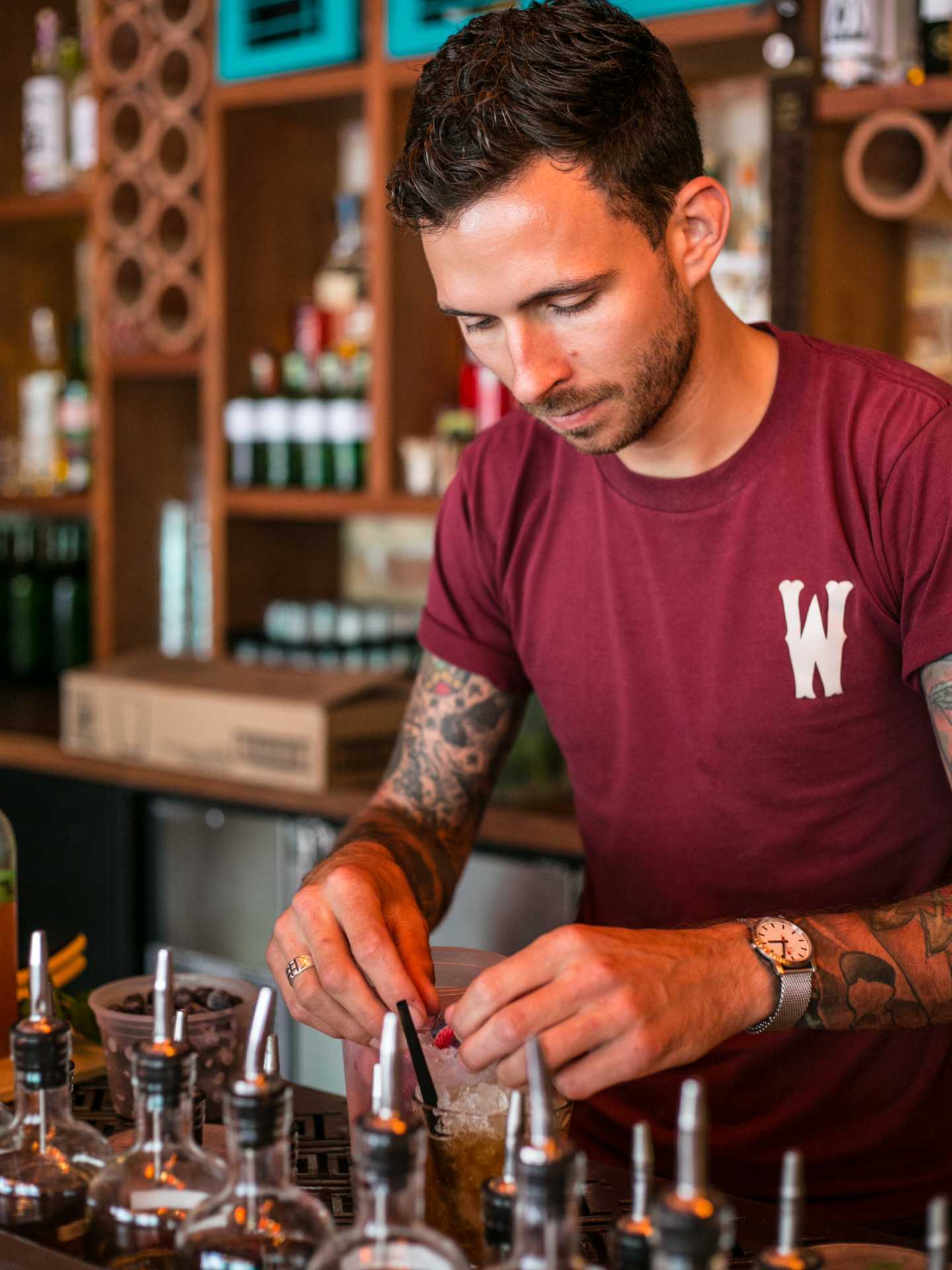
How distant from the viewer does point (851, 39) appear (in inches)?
85.1

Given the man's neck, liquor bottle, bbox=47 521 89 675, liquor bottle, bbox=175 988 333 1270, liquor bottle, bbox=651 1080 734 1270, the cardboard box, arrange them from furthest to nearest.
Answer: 1. liquor bottle, bbox=47 521 89 675
2. the cardboard box
3. the man's neck
4. liquor bottle, bbox=175 988 333 1270
5. liquor bottle, bbox=651 1080 734 1270

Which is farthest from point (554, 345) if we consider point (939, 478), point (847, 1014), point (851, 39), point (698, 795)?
point (851, 39)

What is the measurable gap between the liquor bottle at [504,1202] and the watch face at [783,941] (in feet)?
1.06

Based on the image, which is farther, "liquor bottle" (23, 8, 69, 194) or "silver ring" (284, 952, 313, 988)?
"liquor bottle" (23, 8, 69, 194)

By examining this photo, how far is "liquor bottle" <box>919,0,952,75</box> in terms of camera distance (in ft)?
6.95

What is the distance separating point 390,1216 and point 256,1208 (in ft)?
0.32

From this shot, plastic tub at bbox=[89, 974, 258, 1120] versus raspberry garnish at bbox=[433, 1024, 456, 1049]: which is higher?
raspberry garnish at bbox=[433, 1024, 456, 1049]

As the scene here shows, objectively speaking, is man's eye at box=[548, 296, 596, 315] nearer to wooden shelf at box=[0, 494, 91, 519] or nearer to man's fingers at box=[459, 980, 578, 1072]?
man's fingers at box=[459, 980, 578, 1072]

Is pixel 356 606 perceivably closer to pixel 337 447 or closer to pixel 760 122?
pixel 337 447

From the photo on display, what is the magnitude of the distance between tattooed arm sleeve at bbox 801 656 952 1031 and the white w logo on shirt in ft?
0.41

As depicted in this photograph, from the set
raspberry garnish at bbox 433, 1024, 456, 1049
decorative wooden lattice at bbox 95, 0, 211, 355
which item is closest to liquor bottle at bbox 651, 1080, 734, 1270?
raspberry garnish at bbox 433, 1024, 456, 1049

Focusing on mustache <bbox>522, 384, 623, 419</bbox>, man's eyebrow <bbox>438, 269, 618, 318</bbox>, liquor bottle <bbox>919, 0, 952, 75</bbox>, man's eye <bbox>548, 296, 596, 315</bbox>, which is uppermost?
liquor bottle <bbox>919, 0, 952, 75</bbox>

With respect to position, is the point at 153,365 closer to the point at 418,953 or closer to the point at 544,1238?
the point at 418,953

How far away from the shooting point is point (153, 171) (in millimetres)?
3045
